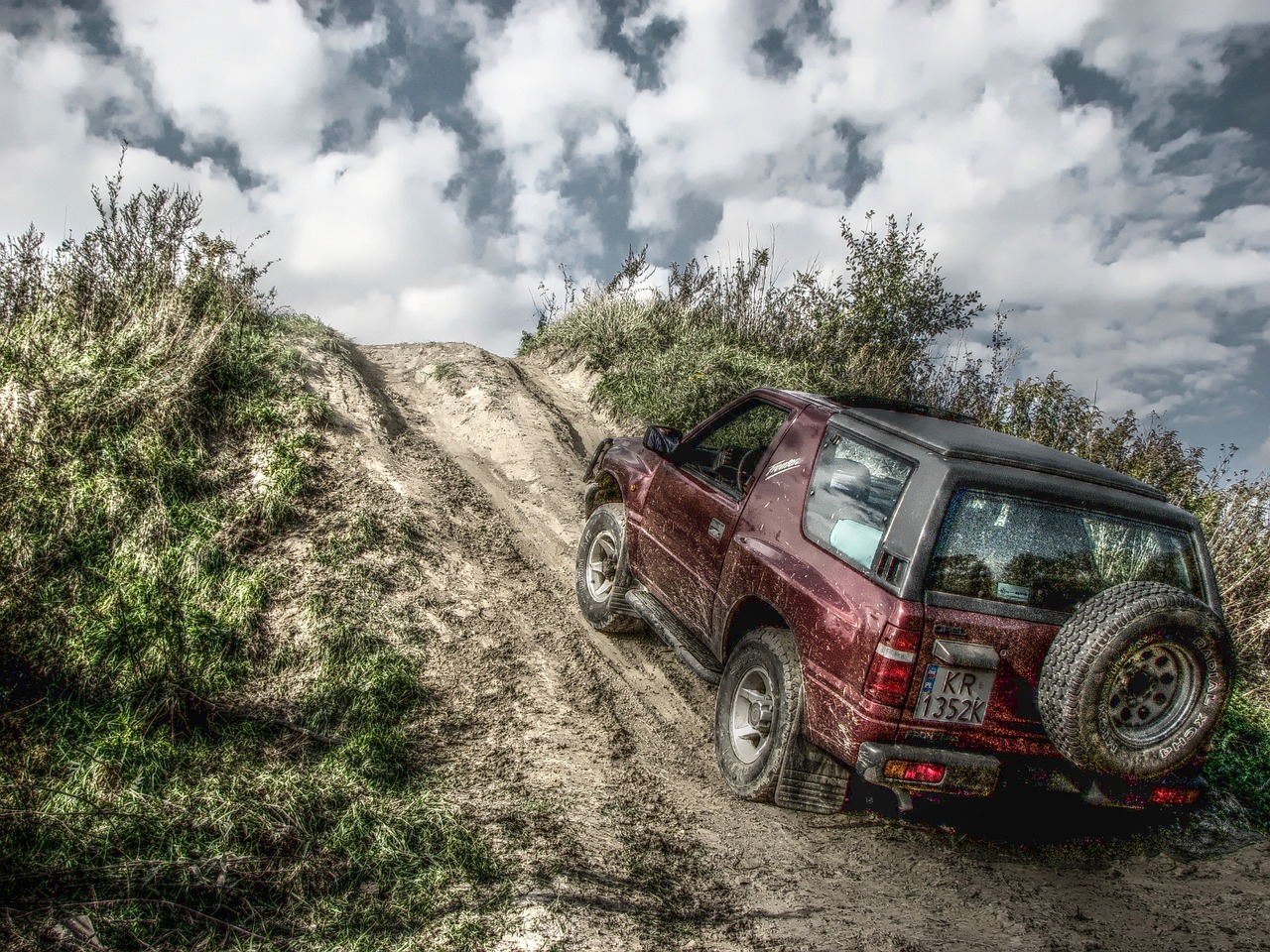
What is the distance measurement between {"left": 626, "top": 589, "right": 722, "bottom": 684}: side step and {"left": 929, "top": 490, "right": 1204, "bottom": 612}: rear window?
1516 mm

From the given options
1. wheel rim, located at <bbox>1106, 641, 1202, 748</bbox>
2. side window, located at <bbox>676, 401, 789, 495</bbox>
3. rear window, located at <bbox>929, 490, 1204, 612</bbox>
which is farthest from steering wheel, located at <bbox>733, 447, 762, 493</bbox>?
wheel rim, located at <bbox>1106, 641, 1202, 748</bbox>

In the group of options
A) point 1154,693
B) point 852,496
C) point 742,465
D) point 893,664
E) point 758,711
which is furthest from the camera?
point 742,465

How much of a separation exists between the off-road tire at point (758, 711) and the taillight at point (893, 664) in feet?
1.58

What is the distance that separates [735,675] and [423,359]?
8626 millimetres

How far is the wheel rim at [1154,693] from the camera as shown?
10.00ft

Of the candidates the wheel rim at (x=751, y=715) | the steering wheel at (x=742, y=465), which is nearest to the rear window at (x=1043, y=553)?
the wheel rim at (x=751, y=715)

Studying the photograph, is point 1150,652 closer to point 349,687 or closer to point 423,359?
point 349,687

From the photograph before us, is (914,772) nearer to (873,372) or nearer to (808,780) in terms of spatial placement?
(808,780)

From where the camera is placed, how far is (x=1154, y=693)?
3.11 meters

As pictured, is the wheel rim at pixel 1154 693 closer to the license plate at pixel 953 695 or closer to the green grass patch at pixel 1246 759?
the license plate at pixel 953 695

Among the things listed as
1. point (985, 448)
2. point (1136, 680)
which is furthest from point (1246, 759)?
point (985, 448)

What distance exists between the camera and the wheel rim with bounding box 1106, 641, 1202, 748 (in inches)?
120

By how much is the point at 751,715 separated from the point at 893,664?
1033mm

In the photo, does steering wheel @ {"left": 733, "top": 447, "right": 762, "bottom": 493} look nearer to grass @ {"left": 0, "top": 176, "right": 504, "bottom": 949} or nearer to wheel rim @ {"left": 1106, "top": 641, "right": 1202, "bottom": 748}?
wheel rim @ {"left": 1106, "top": 641, "right": 1202, "bottom": 748}
